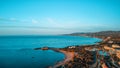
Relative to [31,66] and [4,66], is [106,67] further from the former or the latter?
[4,66]

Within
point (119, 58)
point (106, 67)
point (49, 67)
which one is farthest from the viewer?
point (119, 58)

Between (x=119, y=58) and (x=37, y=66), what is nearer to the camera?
(x=37, y=66)

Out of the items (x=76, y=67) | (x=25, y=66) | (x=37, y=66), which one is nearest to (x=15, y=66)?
(x=25, y=66)

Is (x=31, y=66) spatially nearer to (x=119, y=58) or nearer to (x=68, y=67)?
(x=68, y=67)

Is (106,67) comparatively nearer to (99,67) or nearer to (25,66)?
(99,67)

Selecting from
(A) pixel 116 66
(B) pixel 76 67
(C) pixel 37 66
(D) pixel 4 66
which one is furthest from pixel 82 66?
(D) pixel 4 66

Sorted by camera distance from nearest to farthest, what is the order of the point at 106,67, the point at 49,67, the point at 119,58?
the point at 106,67 < the point at 49,67 < the point at 119,58

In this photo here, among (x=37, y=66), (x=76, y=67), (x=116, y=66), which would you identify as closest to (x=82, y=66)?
(x=76, y=67)

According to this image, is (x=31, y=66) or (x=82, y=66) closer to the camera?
(x=82, y=66)
